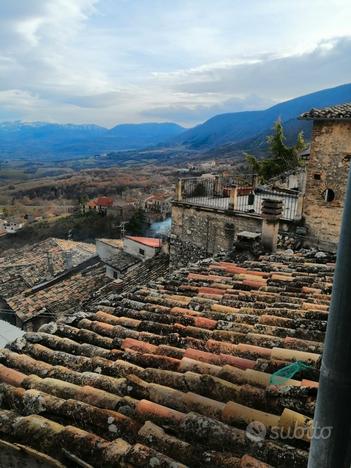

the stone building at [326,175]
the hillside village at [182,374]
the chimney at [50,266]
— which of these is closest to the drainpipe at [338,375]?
the hillside village at [182,374]

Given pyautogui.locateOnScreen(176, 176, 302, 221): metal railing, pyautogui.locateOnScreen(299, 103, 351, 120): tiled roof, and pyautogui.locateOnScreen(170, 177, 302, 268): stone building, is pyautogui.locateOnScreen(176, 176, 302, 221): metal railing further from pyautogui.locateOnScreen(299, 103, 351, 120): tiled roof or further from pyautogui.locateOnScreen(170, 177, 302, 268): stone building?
pyautogui.locateOnScreen(299, 103, 351, 120): tiled roof

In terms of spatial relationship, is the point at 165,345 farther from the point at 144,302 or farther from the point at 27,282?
the point at 27,282

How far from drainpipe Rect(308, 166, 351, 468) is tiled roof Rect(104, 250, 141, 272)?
18.4 meters

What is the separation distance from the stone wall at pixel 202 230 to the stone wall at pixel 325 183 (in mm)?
1979

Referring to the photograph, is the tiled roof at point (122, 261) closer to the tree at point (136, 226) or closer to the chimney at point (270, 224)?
the chimney at point (270, 224)

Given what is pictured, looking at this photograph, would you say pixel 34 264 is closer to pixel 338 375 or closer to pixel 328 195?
pixel 328 195

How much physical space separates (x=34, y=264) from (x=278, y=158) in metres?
20.2

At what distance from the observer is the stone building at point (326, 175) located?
13.0 metres

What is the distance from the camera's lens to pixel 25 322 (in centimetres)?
1875

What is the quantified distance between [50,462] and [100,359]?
1.28 metres

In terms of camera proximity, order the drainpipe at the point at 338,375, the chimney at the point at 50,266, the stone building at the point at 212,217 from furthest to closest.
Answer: the chimney at the point at 50,266
the stone building at the point at 212,217
the drainpipe at the point at 338,375

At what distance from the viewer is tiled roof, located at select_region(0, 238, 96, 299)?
23641 mm

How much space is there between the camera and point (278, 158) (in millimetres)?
32438

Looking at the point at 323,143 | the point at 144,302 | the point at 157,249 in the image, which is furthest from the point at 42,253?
the point at 144,302
